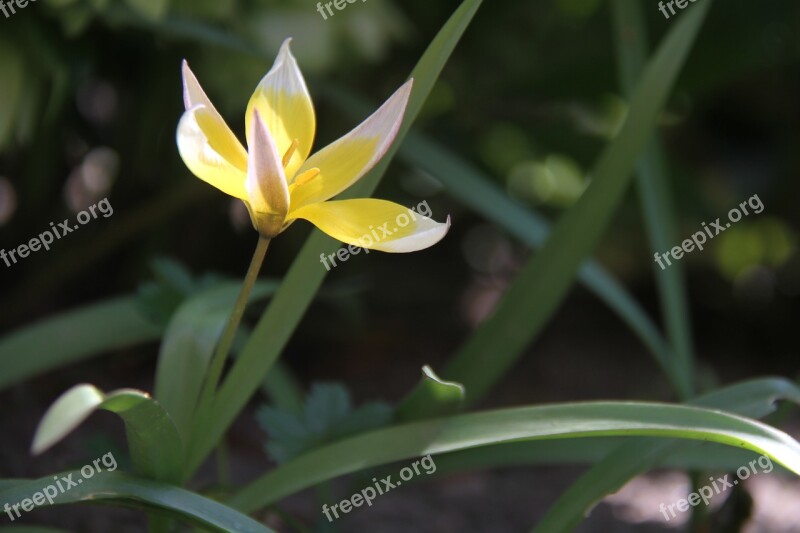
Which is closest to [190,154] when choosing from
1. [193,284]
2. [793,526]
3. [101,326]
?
[193,284]

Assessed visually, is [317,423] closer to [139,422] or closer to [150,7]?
[139,422]

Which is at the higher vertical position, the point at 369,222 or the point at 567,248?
the point at 369,222

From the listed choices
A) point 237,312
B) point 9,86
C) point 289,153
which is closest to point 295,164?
point 289,153

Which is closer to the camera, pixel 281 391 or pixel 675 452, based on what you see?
pixel 675 452

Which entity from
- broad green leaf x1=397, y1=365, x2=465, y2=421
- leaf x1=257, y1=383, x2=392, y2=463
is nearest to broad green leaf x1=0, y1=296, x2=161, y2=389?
leaf x1=257, y1=383, x2=392, y2=463

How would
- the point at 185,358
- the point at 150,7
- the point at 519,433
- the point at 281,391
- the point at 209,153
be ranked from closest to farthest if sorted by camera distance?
the point at 209,153 → the point at 519,433 → the point at 185,358 → the point at 150,7 → the point at 281,391

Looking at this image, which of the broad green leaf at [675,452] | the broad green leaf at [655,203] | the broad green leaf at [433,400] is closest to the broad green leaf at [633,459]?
the broad green leaf at [675,452]

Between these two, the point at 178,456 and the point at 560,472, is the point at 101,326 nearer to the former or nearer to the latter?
the point at 178,456
